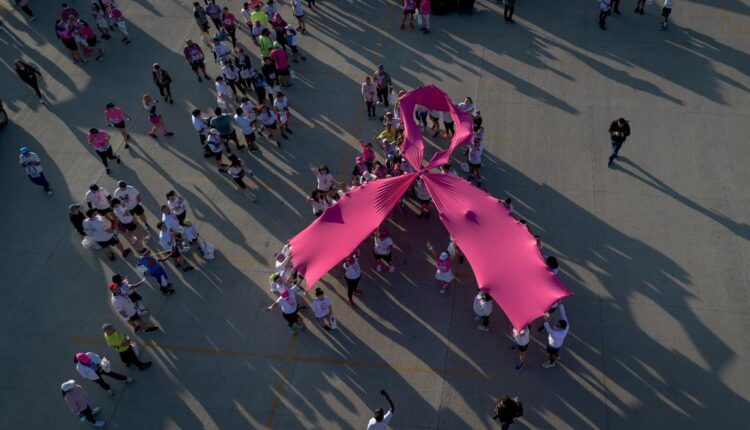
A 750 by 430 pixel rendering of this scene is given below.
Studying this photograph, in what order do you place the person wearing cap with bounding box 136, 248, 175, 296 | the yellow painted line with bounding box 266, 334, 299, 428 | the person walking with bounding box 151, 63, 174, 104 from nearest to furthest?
the yellow painted line with bounding box 266, 334, 299, 428
the person wearing cap with bounding box 136, 248, 175, 296
the person walking with bounding box 151, 63, 174, 104

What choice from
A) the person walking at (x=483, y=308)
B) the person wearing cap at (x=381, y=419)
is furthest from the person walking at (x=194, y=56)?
the person wearing cap at (x=381, y=419)

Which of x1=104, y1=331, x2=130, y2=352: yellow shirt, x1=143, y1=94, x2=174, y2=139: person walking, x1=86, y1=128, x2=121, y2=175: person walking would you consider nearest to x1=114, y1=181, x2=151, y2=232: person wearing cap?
x1=86, y1=128, x2=121, y2=175: person walking

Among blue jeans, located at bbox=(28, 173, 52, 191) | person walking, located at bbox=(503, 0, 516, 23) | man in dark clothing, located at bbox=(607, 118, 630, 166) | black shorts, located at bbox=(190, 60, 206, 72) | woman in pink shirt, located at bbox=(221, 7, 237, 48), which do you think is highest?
person walking, located at bbox=(503, 0, 516, 23)

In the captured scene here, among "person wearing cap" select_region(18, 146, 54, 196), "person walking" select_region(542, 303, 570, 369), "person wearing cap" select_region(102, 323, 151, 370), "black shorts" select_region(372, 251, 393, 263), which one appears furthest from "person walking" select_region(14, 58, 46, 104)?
"person walking" select_region(542, 303, 570, 369)

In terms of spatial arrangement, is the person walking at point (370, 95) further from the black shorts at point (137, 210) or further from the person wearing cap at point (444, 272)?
the black shorts at point (137, 210)

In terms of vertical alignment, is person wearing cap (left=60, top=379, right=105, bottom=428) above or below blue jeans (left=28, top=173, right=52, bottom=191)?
below

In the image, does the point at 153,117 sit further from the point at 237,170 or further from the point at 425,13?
the point at 425,13

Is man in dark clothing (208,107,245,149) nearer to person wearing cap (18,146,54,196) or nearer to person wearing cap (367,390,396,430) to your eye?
person wearing cap (18,146,54,196)

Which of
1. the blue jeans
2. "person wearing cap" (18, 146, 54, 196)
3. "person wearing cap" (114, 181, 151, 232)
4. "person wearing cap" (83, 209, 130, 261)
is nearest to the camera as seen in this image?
"person wearing cap" (83, 209, 130, 261)

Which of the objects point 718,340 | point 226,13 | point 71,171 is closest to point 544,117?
point 718,340

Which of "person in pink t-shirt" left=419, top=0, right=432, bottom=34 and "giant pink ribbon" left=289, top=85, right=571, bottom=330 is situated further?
"person in pink t-shirt" left=419, top=0, right=432, bottom=34
